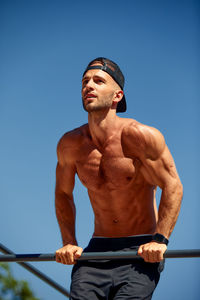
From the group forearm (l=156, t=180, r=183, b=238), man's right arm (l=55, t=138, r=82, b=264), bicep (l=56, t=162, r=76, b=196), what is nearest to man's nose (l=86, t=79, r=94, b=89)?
man's right arm (l=55, t=138, r=82, b=264)

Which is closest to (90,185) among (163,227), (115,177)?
(115,177)

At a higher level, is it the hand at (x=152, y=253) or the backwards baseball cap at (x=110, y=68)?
the backwards baseball cap at (x=110, y=68)

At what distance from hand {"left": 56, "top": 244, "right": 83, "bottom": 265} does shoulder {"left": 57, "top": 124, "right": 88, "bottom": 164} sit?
0.78 metres

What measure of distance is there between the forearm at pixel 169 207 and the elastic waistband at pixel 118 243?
0.33m

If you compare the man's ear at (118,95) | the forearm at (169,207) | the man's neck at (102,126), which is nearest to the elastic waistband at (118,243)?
the forearm at (169,207)

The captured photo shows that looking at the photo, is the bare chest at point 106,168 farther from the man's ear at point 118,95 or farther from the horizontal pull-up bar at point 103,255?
the horizontal pull-up bar at point 103,255

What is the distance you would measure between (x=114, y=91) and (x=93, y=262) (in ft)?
4.49

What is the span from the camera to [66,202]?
3848 mm

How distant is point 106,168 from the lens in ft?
11.8

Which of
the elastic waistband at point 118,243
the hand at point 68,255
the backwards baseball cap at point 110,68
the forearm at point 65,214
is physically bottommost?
the hand at point 68,255

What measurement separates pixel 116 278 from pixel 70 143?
3.77 feet

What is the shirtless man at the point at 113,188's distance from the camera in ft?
10.8

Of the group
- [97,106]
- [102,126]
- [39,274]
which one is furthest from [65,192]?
[39,274]

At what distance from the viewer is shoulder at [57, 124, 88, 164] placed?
12.4ft
